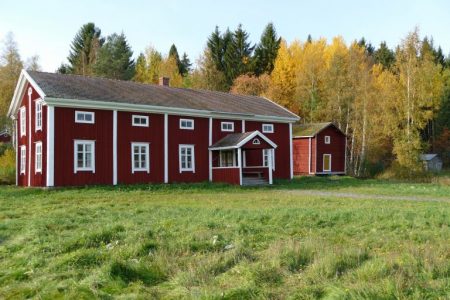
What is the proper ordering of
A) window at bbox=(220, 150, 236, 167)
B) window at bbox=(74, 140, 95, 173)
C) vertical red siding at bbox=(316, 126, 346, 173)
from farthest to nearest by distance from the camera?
vertical red siding at bbox=(316, 126, 346, 173), window at bbox=(220, 150, 236, 167), window at bbox=(74, 140, 95, 173)

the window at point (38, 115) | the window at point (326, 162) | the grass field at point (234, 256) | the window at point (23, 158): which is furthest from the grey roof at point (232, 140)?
the grass field at point (234, 256)

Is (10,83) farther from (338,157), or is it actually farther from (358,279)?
(358,279)

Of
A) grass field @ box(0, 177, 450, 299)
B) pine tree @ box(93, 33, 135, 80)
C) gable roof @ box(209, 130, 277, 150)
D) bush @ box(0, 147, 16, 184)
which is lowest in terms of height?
grass field @ box(0, 177, 450, 299)

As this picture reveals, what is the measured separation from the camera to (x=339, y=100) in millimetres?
46000

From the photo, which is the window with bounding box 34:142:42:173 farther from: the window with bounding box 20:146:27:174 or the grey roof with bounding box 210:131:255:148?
the grey roof with bounding box 210:131:255:148

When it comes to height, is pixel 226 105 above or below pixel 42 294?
above

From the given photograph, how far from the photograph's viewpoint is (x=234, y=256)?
758 cm

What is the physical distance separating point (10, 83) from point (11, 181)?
2056 cm

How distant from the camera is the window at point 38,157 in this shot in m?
25.7

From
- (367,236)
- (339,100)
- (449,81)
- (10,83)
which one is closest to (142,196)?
(367,236)

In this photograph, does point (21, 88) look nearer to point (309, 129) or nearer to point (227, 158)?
point (227, 158)

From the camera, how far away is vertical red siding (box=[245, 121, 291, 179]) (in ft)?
112

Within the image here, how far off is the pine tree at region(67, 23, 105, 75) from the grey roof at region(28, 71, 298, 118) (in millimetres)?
27408

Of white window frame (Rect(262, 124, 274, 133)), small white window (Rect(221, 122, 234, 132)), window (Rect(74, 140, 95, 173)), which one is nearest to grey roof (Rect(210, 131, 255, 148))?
small white window (Rect(221, 122, 234, 132))
